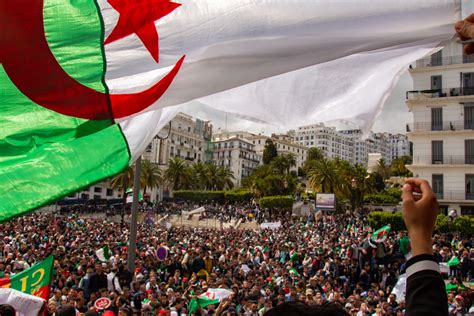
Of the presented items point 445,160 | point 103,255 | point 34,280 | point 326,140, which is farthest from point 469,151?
point 326,140

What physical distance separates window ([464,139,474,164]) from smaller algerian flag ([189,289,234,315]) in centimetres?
3155

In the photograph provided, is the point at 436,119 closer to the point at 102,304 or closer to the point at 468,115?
the point at 468,115

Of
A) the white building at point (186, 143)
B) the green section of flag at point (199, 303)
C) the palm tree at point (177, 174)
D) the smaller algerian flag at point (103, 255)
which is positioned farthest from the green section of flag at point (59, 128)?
the white building at point (186, 143)

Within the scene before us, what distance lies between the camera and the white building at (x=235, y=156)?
11406 cm

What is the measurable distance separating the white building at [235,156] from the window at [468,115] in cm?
7970

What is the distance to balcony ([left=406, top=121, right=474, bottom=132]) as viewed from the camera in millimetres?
35219

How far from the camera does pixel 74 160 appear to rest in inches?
123

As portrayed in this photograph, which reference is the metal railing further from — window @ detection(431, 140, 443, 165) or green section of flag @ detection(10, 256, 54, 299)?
green section of flag @ detection(10, 256, 54, 299)

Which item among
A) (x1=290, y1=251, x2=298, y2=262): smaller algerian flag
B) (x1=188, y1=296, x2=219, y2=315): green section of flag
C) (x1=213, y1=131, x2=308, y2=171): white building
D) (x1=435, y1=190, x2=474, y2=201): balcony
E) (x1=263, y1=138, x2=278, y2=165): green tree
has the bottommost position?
(x1=290, y1=251, x2=298, y2=262): smaller algerian flag

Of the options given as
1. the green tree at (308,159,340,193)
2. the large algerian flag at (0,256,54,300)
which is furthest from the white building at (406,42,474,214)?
the large algerian flag at (0,256,54,300)

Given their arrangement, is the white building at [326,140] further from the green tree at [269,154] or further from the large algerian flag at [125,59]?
the large algerian flag at [125,59]

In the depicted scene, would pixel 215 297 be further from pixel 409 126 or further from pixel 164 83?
pixel 409 126

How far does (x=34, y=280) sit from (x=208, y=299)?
10.7 ft

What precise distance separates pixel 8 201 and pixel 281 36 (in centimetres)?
207
